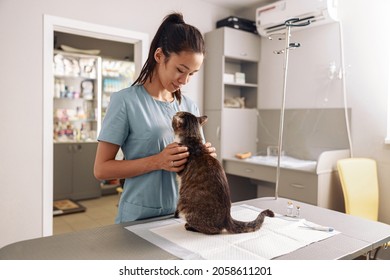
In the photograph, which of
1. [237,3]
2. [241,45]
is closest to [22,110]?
[241,45]

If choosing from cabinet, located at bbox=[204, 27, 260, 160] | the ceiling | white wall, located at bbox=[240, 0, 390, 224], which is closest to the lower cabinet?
cabinet, located at bbox=[204, 27, 260, 160]

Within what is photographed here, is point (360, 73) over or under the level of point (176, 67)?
over

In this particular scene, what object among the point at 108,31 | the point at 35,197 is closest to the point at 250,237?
the point at 35,197

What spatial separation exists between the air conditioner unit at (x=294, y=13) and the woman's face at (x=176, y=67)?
1654 mm

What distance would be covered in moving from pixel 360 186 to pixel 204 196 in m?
1.90

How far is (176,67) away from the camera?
1.06 meters

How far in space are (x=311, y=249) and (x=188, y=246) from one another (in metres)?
0.35

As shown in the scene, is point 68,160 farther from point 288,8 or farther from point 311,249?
point 311,249

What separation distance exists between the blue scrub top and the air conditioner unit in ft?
5.78

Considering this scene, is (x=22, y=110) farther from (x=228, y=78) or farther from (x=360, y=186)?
(x=360, y=186)

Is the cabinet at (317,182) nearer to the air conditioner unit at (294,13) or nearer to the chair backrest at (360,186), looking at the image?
the chair backrest at (360,186)

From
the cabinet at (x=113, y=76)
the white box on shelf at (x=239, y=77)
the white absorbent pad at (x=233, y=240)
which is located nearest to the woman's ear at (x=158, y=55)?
the white absorbent pad at (x=233, y=240)

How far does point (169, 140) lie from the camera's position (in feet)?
3.64

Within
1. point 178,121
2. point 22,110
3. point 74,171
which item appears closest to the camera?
point 178,121
